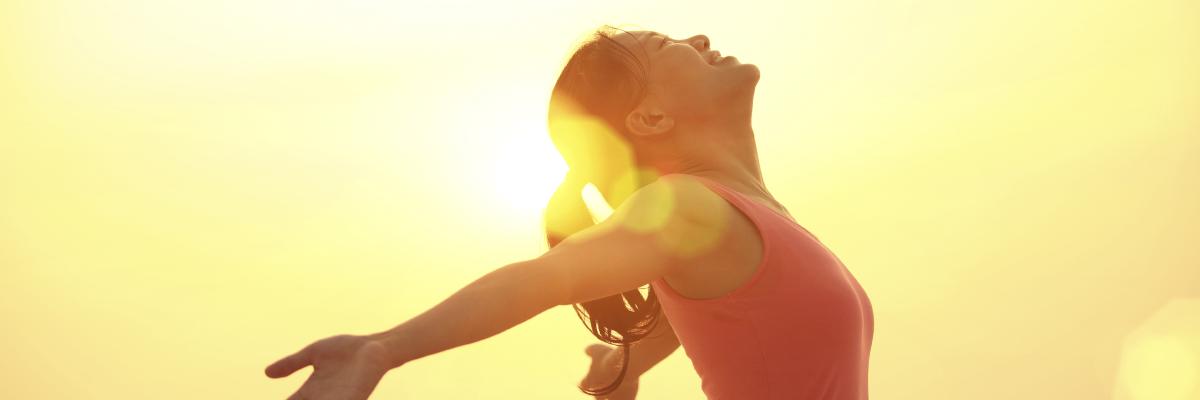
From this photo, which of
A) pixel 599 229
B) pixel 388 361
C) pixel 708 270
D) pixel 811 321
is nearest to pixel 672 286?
pixel 708 270

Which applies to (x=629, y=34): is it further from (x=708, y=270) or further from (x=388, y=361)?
(x=388, y=361)

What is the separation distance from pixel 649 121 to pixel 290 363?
1.04 meters

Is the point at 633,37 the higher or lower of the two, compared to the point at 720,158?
higher

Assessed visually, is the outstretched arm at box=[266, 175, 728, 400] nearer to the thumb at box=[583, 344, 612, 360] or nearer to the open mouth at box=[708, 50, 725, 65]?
the open mouth at box=[708, 50, 725, 65]

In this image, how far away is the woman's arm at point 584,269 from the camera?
935 millimetres

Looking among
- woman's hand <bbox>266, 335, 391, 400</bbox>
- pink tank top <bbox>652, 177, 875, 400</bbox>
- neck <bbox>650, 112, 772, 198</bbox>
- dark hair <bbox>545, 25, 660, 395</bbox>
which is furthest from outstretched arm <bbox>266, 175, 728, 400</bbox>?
dark hair <bbox>545, 25, 660, 395</bbox>

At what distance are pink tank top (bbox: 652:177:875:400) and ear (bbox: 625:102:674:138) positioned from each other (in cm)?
38

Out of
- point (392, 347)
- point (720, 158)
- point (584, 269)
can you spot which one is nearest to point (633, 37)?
point (720, 158)

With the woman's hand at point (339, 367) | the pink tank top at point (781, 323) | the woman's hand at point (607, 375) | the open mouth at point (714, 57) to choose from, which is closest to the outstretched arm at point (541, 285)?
the woman's hand at point (339, 367)

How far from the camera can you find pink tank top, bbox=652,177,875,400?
1369mm

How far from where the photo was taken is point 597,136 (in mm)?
1854

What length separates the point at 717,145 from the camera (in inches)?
69.7

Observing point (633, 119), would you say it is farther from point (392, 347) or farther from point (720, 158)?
point (392, 347)

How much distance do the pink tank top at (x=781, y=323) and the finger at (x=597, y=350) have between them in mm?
638
